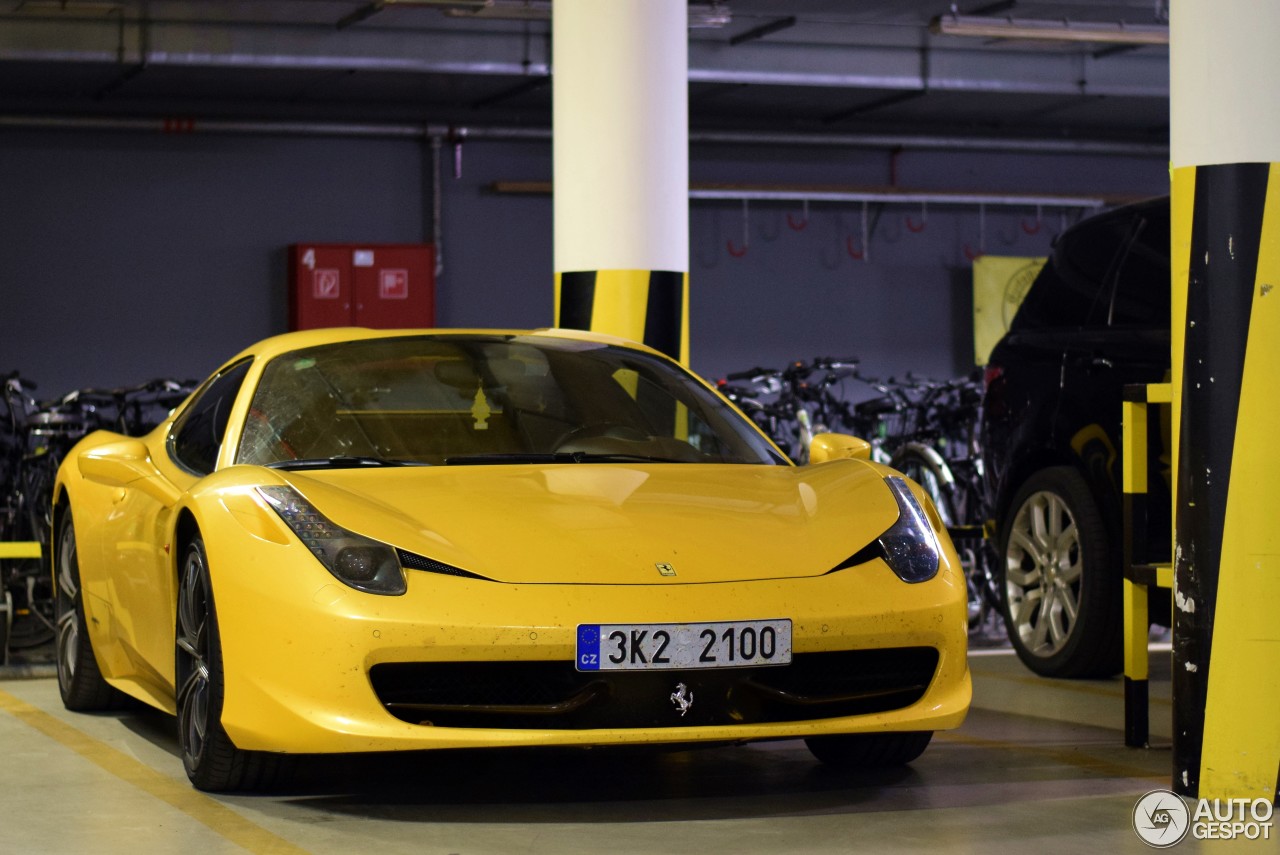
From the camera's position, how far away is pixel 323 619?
4238 mm

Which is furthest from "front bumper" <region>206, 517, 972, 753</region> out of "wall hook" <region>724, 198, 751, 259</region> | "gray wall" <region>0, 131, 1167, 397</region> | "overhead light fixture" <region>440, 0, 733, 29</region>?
"wall hook" <region>724, 198, 751, 259</region>

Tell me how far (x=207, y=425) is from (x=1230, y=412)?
291cm

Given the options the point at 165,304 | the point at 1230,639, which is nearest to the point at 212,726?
the point at 1230,639

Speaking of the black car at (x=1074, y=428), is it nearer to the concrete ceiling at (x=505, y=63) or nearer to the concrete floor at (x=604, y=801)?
the concrete floor at (x=604, y=801)

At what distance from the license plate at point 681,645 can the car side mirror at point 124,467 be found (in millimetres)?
1726

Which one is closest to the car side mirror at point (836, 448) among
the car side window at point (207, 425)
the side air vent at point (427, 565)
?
the side air vent at point (427, 565)

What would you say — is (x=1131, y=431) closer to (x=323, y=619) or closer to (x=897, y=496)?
(x=897, y=496)

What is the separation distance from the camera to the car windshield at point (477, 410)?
5141mm

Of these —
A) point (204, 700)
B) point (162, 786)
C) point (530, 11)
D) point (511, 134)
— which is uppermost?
point (530, 11)

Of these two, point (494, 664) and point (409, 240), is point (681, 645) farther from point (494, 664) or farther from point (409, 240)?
point (409, 240)

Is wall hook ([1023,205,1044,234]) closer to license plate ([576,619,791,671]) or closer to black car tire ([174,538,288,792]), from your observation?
black car tire ([174,538,288,792])

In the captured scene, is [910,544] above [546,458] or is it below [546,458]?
below

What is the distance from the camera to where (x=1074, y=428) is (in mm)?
7258

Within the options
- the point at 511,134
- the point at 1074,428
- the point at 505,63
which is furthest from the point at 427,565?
the point at 511,134
